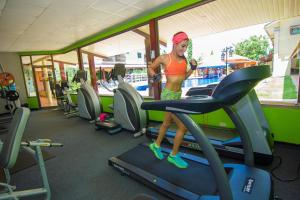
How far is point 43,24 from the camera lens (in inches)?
160

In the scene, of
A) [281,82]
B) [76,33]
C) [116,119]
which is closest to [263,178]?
[281,82]

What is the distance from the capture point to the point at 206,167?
2012 millimetres

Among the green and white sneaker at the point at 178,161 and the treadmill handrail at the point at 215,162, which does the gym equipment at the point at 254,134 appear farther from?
the treadmill handrail at the point at 215,162

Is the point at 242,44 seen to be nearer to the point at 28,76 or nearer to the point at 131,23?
the point at 131,23

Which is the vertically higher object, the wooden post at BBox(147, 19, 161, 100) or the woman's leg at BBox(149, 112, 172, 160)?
the wooden post at BBox(147, 19, 161, 100)

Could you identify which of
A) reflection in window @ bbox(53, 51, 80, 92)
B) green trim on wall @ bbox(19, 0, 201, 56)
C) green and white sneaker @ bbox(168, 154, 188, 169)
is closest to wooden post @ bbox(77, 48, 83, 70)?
green trim on wall @ bbox(19, 0, 201, 56)

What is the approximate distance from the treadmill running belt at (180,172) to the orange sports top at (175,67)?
3.74 feet

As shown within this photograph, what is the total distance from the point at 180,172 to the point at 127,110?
182cm

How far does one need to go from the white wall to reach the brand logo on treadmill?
8.75 metres

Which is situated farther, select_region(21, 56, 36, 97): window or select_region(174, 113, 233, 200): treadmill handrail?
select_region(21, 56, 36, 97): window

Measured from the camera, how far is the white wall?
6.94 metres

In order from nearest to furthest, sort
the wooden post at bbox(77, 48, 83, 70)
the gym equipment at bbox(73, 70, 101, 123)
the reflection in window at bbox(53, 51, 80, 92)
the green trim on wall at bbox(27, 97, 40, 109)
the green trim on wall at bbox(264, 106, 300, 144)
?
the green trim on wall at bbox(264, 106, 300, 144) → the gym equipment at bbox(73, 70, 101, 123) → the wooden post at bbox(77, 48, 83, 70) → the reflection in window at bbox(53, 51, 80, 92) → the green trim on wall at bbox(27, 97, 40, 109)

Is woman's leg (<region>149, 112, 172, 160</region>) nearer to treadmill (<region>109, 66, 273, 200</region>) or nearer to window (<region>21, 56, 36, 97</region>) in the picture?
treadmill (<region>109, 66, 273, 200</region>)

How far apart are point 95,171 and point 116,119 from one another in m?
1.58
